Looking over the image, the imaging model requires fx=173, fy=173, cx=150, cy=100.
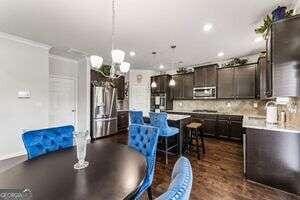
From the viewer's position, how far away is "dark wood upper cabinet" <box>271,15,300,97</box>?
2301mm

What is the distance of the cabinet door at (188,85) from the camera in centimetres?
669

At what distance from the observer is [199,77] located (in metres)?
6.42

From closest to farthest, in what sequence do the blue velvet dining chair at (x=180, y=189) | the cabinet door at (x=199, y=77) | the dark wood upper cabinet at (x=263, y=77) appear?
the blue velvet dining chair at (x=180, y=189) < the dark wood upper cabinet at (x=263, y=77) < the cabinet door at (x=199, y=77)

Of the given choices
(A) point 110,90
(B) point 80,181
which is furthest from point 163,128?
(A) point 110,90

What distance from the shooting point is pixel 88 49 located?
4742 mm

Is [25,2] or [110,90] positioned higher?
[25,2]

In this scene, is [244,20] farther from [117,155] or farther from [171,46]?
[117,155]

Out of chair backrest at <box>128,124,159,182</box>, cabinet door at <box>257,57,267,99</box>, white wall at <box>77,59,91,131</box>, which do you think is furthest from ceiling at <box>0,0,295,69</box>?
chair backrest at <box>128,124,159,182</box>

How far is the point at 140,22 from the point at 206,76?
12.5ft

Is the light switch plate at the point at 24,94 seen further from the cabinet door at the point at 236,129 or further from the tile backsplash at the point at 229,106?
the cabinet door at the point at 236,129

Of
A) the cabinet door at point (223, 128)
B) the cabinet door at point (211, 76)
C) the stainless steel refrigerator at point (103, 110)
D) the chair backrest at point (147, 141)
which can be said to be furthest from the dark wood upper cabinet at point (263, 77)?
the stainless steel refrigerator at point (103, 110)

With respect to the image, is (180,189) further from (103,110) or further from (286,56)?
(103,110)

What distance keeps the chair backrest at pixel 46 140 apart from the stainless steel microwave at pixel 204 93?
4.97 meters

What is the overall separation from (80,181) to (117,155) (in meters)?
0.57
